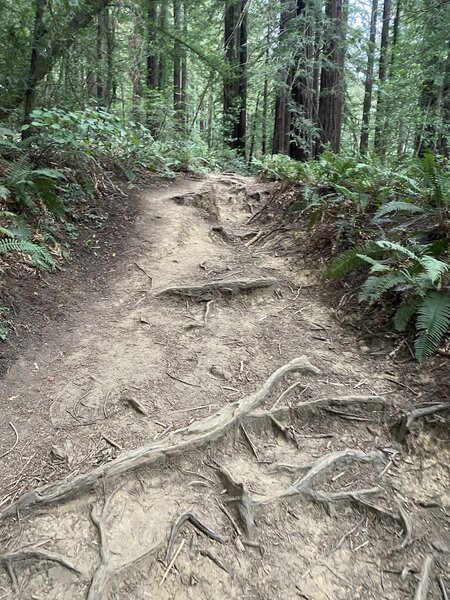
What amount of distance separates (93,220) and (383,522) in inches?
232

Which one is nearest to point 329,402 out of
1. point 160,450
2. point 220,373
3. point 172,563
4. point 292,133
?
point 220,373

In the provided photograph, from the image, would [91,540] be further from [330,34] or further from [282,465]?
[330,34]

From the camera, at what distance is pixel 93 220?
6.76m

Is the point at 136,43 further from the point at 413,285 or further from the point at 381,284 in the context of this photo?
the point at 413,285

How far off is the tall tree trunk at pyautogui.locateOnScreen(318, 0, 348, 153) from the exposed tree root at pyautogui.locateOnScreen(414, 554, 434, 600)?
32.0 ft

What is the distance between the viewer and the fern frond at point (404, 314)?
4.08 m

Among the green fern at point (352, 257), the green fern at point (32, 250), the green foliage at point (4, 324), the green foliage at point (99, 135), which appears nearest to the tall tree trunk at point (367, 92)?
the green foliage at point (99, 135)

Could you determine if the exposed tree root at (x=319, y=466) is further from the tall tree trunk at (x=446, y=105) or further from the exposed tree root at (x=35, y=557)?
the tall tree trunk at (x=446, y=105)

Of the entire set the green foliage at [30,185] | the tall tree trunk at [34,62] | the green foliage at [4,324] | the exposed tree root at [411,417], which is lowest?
the exposed tree root at [411,417]

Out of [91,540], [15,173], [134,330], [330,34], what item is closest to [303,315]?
[134,330]

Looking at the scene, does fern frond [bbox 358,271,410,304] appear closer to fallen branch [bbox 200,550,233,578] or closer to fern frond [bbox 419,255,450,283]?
fern frond [bbox 419,255,450,283]

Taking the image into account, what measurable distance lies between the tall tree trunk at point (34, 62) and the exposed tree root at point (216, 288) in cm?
323

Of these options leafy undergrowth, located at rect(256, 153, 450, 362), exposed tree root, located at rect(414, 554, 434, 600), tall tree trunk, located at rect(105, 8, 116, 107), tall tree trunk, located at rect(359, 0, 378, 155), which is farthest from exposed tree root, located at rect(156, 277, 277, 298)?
tall tree trunk, located at rect(359, 0, 378, 155)

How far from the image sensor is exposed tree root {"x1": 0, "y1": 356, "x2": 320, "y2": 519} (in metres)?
2.57
